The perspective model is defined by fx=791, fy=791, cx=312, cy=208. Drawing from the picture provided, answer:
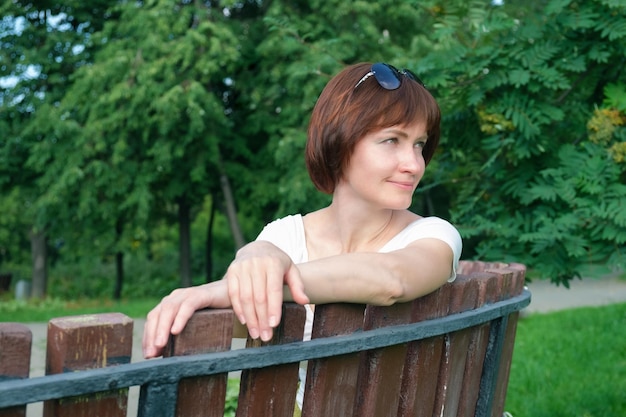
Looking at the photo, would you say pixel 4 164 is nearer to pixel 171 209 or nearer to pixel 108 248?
pixel 108 248

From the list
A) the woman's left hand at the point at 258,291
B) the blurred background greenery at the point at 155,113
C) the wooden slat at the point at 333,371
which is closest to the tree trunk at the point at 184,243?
the blurred background greenery at the point at 155,113

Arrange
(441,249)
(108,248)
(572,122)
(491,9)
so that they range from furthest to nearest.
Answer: (108,248) → (491,9) → (572,122) → (441,249)

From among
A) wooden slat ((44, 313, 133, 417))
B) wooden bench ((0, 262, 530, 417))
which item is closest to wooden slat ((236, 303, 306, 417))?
wooden bench ((0, 262, 530, 417))

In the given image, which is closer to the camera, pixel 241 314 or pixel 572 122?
pixel 241 314

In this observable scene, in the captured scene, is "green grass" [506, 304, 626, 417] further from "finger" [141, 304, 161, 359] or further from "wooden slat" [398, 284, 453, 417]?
"finger" [141, 304, 161, 359]

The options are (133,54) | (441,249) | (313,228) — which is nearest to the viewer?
(441,249)

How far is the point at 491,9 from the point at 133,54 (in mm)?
13916

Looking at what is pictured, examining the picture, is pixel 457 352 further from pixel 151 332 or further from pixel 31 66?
pixel 31 66

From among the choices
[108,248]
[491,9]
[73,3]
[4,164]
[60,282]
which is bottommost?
[60,282]

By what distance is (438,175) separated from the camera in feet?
14.1

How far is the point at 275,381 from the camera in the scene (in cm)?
156

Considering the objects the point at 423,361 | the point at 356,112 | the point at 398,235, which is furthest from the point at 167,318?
the point at 398,235

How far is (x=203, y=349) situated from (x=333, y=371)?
1.17ft

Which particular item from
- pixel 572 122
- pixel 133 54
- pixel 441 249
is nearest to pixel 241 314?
pixel 441 249
